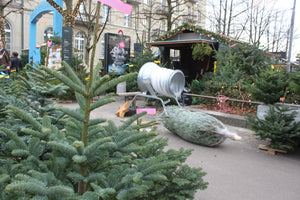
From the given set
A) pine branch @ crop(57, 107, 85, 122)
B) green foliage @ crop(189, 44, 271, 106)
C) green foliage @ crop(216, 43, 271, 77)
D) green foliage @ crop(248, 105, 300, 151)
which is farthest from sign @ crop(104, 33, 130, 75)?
pine branch @ crop(57, 107, 85, 122)

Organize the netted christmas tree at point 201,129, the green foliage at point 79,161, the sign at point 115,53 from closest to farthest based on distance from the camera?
the green foliage at point 79,161 < the netted christmas tree at point 201,129 < the sign at point 115,53

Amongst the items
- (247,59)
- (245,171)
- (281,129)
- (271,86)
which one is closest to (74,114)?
(245,171)

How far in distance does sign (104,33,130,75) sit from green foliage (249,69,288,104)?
787cm

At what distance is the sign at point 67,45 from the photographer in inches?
435

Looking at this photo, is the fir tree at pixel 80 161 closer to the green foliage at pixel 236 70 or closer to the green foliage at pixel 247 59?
the green foliage at pixel 236 70

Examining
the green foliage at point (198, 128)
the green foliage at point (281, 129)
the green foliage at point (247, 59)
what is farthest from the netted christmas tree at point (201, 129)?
the green foliage at point (247, 59)

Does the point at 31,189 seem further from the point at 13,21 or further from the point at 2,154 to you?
the point at 13,21

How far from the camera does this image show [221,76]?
927 centimetres

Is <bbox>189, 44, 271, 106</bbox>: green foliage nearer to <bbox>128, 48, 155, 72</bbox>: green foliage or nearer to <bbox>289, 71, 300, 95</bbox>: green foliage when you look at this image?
<bbox>289, 71, 300, 95</bbox>: green foliage

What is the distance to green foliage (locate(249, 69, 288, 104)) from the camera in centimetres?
535

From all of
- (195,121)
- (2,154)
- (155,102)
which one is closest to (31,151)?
(2,154)

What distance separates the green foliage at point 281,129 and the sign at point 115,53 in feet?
27.9

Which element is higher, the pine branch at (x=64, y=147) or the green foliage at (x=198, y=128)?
the pine branch at (x=64, y=147)

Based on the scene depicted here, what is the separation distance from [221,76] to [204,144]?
4.68 meters
